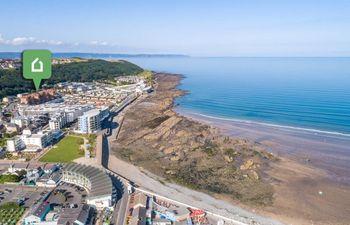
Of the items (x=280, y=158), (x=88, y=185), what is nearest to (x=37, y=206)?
(x=88, y=185)

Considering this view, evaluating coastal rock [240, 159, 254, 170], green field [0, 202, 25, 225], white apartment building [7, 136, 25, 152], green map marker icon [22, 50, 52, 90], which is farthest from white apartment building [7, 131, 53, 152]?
green map marker icon [22, 50, 52, 90]

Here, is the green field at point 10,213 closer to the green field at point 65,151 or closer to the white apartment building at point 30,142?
the green field at point 65,151

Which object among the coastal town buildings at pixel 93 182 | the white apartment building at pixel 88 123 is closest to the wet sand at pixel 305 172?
the coastal town buildings at pixel 93 182

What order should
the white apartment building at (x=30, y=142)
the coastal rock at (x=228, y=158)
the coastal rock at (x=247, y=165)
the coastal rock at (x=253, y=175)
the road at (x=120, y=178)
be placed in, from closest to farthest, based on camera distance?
1. the road at (x=120, y=178)
2. the coastal rock at (x=253, y=175)
3. the coastal rock at (x=247, y=165)
4. the coastal rock at (x=228, y=158)
5. the white apartment building at (x=30, y=142)

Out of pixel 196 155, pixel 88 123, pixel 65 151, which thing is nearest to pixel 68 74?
pixel 88 123

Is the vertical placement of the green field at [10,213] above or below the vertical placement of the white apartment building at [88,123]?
below

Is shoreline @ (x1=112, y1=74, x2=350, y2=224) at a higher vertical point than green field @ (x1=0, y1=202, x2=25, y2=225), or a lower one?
higher

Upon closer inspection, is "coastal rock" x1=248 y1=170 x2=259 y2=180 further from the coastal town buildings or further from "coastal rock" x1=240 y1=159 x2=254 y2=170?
the coastal town buildings

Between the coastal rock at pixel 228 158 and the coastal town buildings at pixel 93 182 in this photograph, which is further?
the coastal rock at pixel 228 158
